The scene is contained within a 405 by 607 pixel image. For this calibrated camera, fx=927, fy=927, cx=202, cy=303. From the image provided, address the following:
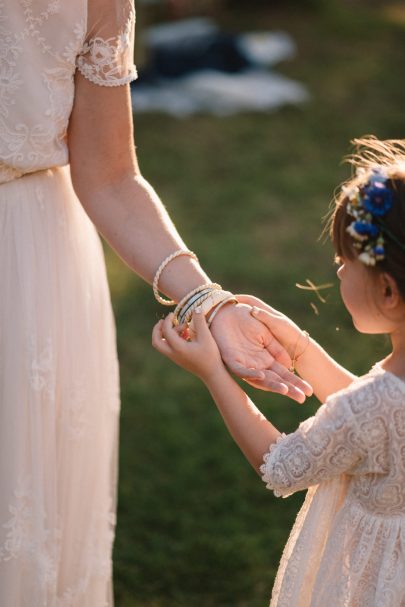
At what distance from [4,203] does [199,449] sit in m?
2.34

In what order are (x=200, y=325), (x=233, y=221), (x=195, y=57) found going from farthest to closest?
(x=195, y=57) < (x=233, y=221) < (x=200, y=325)

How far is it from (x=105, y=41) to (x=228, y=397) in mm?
885

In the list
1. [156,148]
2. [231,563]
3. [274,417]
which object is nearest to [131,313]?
[274,417]

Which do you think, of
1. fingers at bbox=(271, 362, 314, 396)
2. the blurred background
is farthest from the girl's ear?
the blurred background

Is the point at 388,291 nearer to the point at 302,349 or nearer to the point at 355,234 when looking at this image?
the point at 355,234

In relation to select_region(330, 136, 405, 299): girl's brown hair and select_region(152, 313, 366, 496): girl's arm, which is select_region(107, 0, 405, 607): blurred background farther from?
select_region(330, 136, 405, 299): girl's brown hair

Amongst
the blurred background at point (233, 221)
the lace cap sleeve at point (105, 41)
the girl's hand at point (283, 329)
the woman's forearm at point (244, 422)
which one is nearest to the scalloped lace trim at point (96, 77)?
the lace cap sleeve at point (105, 41)

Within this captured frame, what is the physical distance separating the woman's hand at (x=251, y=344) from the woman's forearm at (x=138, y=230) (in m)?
0.13

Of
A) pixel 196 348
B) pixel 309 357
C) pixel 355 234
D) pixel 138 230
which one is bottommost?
pixel 309 357

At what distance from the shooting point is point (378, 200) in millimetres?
1903

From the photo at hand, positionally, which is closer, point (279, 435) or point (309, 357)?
point (279, 435)

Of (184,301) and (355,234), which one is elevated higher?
(355,234)

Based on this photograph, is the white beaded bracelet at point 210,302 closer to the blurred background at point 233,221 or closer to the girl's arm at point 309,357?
the girl's arm at point 309,357

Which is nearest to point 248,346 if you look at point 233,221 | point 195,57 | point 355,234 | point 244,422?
point 244,422
